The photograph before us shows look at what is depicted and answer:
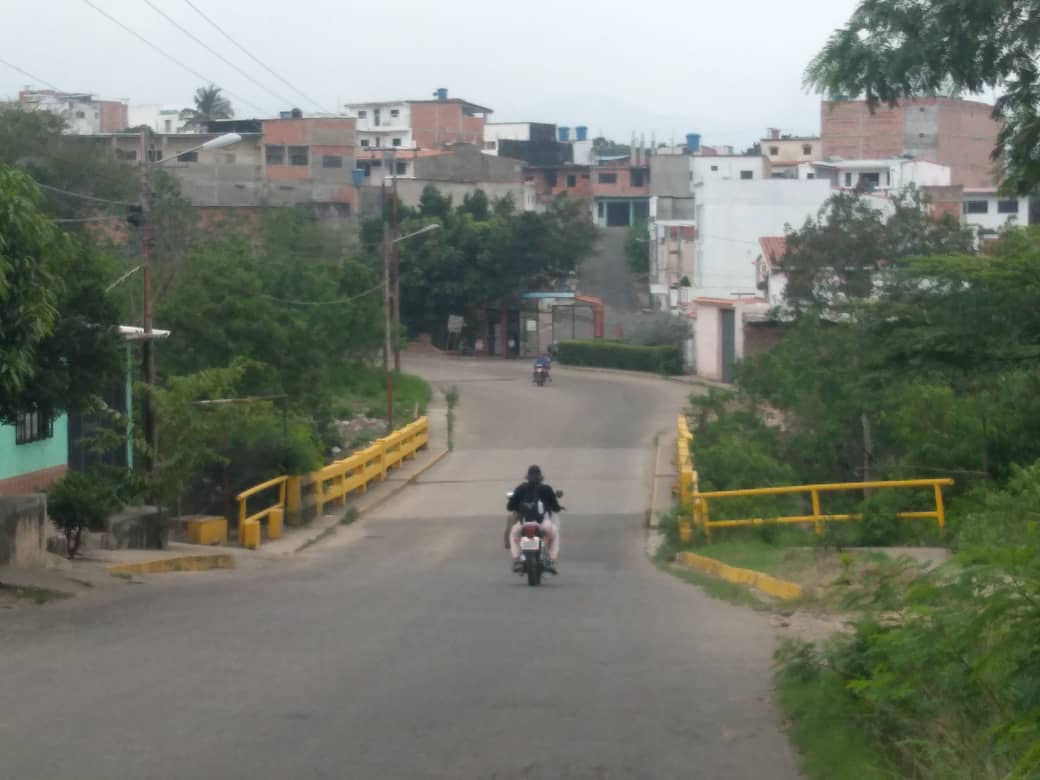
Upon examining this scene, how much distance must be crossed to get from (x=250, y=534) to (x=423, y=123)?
109018 millimetres

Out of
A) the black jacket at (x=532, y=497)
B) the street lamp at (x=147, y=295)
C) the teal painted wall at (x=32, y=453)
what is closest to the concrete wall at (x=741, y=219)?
the teal painted wall at (x=32, y=453)

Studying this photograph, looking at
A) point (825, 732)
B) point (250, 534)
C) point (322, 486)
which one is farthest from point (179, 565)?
point (825, 732)

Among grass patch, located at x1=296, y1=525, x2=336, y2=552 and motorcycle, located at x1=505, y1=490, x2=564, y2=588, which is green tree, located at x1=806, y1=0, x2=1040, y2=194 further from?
grass patch, located at x1=296, y1=525, x2=336, y2=552

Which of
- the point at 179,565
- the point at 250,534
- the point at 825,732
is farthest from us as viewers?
the point at 250,534

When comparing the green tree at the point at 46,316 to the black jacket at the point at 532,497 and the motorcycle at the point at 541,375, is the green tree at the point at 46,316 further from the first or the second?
the motorcycle at the point at 541,375

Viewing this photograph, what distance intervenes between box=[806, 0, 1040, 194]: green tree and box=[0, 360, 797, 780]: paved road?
4.49m

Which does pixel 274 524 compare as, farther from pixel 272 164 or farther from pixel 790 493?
pixel 272 164

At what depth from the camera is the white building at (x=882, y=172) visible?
261 feet

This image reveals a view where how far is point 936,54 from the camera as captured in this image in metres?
10.3

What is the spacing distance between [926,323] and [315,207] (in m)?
63.5

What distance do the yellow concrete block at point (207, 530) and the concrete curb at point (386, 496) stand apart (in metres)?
1.29

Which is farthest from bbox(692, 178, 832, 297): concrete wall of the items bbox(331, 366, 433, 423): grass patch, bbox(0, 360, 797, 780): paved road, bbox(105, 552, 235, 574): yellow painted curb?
bbox(0, 360, 797, 780): paved road

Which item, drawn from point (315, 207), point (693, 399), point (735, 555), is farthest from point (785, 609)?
point (315, 207)

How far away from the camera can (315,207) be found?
8369cm
